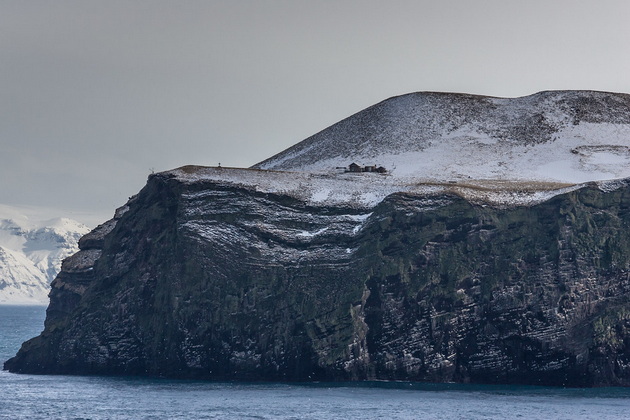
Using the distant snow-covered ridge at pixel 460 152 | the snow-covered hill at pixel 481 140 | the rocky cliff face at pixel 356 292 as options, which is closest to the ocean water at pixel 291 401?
the rocky cliff face at pixel 356 292

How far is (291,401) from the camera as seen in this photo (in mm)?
91875

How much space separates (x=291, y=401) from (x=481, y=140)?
78746 millimetres

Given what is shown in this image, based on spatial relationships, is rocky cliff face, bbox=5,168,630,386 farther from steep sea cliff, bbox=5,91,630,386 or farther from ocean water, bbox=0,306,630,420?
ocean water, bbox=0,306,630,420

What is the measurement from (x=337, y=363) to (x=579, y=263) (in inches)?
1113

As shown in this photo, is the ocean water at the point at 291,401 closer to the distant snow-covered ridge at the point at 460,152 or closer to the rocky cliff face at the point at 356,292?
the rocky cliff face at the point at 356,292

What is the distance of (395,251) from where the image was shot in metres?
116

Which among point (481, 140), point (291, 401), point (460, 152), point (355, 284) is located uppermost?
point (481, 140)

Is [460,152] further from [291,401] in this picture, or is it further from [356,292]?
[291,401]

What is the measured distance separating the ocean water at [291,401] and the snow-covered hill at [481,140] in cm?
4408

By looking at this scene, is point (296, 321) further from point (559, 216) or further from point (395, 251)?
point (559, 216)

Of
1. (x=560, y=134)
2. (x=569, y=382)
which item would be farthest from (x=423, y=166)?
(x=569, y=382)

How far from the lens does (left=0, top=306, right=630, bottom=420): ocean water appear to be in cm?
8494

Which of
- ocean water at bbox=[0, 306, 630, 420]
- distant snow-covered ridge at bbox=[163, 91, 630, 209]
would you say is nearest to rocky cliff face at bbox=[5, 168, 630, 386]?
distant snow-covered ridge at bbox=[163, 91, 630, 209]

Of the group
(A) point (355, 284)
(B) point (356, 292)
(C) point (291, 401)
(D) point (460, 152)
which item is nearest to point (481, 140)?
(D) point (460, 152)
